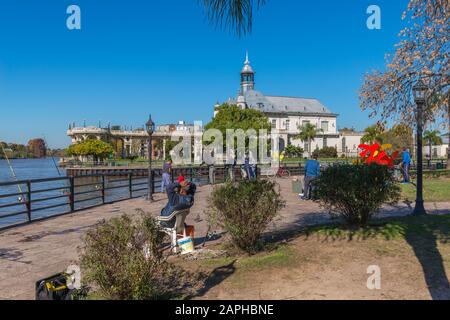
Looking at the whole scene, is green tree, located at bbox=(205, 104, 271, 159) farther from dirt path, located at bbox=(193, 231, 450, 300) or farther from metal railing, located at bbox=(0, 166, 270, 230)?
dirt path, located at bbox=(193, 231, 450, 300)

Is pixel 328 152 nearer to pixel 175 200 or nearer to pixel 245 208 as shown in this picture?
pixel 175 200

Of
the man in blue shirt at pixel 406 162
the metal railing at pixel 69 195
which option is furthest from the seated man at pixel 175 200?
the man in blue shirt at pixel 406 162

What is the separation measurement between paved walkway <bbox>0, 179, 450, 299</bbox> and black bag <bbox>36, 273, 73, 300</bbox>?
110 cm

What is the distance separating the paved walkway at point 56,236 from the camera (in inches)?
229

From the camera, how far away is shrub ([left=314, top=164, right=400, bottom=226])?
705 centimetres

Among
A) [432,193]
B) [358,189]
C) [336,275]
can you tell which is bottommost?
[336,275]

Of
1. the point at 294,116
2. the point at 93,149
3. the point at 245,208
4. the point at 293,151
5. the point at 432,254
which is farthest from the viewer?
the point at 294,116

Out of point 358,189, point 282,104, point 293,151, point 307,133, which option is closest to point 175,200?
point 358,189

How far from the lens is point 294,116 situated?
4363 inches

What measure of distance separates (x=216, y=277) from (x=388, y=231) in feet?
11.5

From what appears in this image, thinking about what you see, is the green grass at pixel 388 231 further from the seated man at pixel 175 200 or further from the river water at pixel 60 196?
the river water at pixel 60 196

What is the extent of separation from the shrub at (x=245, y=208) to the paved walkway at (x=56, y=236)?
0.61 meters
